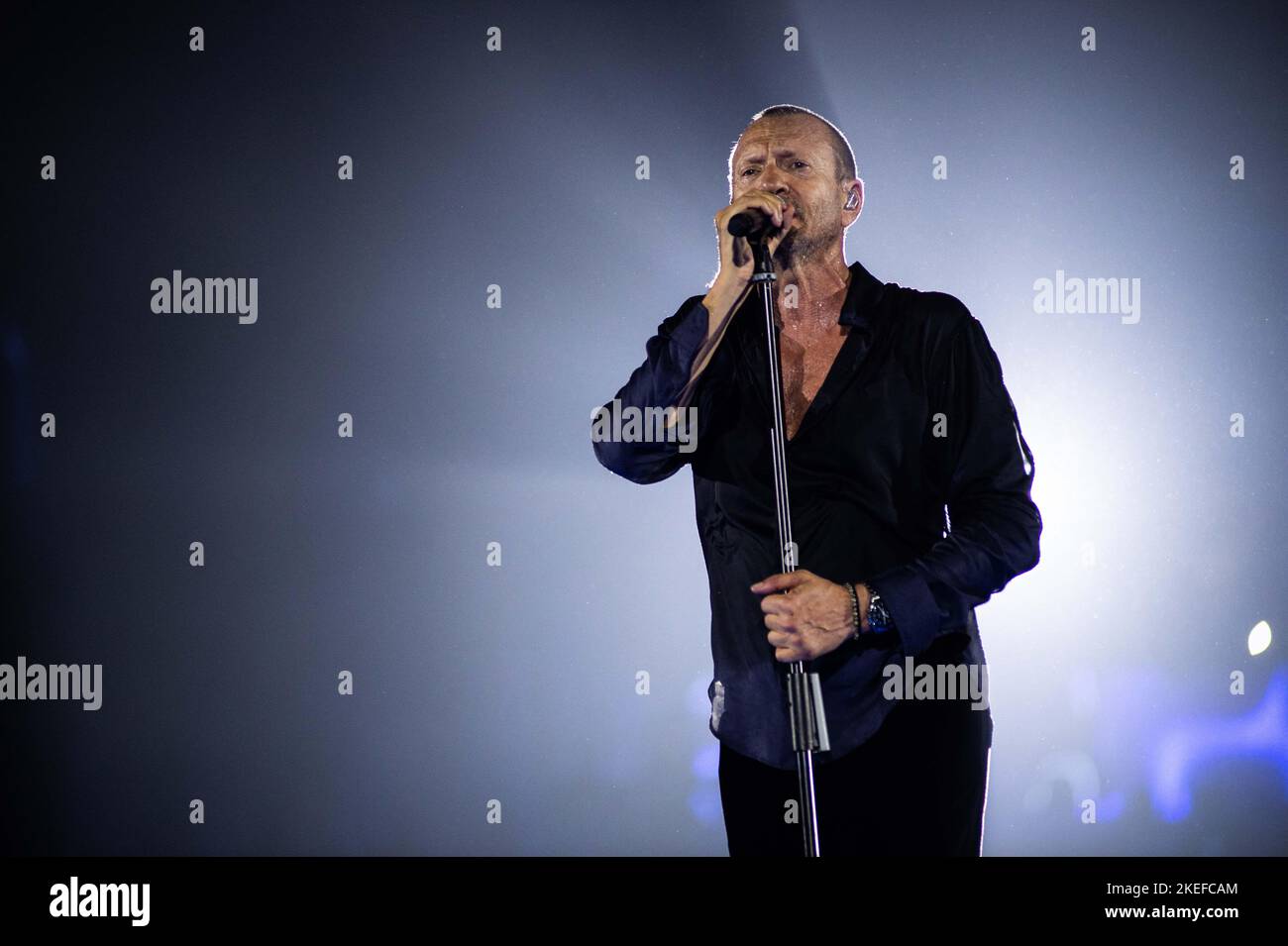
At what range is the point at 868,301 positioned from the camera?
221cm

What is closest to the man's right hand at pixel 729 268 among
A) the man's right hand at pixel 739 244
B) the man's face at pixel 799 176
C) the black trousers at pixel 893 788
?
the man's right hand at pixel 739 244

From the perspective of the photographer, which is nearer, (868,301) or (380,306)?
(868,301)

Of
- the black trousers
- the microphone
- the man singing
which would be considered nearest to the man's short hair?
the man singing

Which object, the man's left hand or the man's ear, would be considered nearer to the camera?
the man's left hand

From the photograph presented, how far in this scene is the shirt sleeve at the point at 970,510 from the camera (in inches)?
80.3

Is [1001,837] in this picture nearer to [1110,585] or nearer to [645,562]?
[1110,585]

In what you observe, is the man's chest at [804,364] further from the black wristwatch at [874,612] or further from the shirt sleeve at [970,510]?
the black wristwatch at [874,612]

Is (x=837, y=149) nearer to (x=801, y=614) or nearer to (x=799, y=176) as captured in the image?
(x=799, y=176)

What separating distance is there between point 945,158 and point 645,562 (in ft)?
3.60

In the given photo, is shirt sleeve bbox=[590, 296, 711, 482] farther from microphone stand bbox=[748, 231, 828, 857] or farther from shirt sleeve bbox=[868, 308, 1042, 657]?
shirt sleeve bbox=[868, 308, 1042, 657]

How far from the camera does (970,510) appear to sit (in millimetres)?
2115

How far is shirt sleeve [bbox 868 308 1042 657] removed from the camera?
2039mm

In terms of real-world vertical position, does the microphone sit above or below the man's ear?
below
